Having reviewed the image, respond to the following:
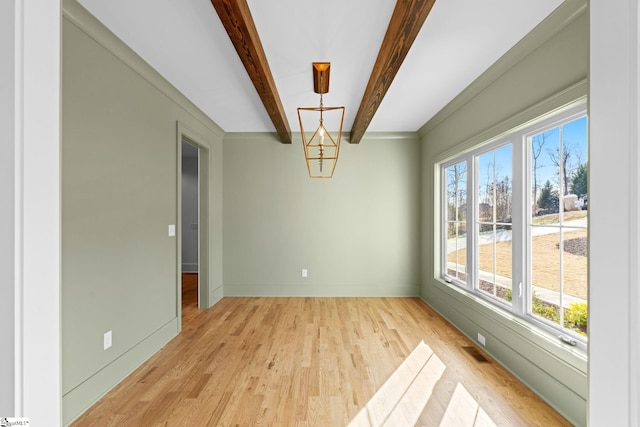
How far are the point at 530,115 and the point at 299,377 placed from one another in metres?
2.58

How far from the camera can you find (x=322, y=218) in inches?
180

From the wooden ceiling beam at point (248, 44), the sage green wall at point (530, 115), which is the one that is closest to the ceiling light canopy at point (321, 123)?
the wooden ceiling beam at point (248, 44)

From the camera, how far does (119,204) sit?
227 centimetres

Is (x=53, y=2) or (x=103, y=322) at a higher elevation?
(x=53, y=2)

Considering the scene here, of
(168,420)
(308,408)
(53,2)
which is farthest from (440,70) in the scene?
(168,420)

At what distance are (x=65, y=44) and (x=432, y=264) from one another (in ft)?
13.7

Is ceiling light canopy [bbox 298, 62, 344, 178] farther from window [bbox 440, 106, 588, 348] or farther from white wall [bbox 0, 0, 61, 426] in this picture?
white wall [bbox 0, 0, 61, 426]

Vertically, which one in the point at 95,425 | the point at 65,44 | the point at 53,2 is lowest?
the point at 95,425

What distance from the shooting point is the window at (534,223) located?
191cm

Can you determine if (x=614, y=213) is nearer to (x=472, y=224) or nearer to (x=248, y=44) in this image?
(x=248, y=44)

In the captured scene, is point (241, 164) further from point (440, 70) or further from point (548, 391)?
point (548, 391)

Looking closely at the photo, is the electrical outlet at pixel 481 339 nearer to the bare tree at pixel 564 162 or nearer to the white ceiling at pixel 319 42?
the bare tree at pixel 564 162

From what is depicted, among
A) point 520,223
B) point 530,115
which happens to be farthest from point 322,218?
point 530,115

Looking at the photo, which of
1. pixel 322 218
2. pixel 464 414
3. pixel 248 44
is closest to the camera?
pixel 464 414
